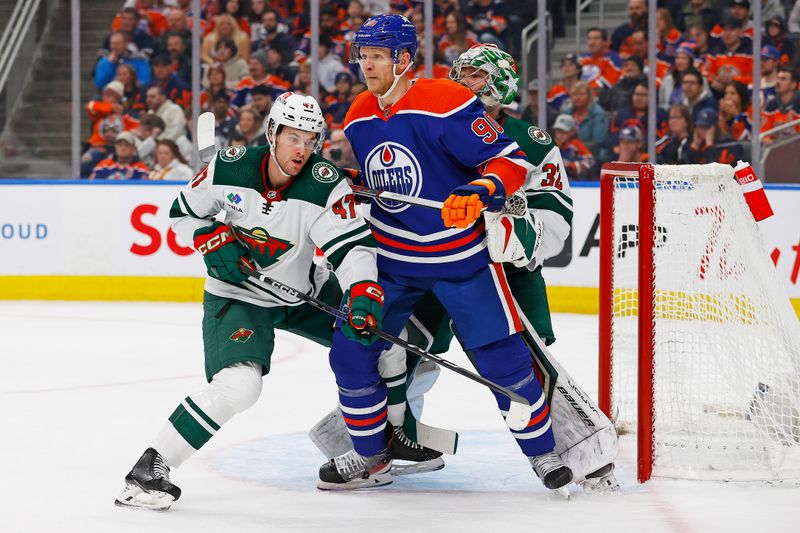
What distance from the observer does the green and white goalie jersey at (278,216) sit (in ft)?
10.0

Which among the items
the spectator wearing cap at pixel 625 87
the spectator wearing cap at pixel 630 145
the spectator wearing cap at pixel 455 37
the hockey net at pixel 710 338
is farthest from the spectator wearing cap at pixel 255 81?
the hockey net at pixel 710 338

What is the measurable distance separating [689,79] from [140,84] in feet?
11.1

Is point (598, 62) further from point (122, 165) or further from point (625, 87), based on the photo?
point (122, 165)

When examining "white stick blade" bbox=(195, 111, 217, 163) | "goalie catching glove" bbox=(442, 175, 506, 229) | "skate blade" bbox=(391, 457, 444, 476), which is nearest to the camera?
"goalie catching glove" bbox=(442, 175, 506, 229)

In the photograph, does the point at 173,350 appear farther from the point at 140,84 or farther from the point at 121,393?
the point at 140,84

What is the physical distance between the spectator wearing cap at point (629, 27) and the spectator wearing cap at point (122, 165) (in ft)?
9.61

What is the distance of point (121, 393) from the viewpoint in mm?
4613

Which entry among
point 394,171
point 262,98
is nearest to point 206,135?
point 394,171

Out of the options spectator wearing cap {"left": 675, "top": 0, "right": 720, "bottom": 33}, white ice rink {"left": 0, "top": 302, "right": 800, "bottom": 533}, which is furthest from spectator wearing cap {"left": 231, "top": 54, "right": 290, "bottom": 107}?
white ice rink {"left": 0, "top": 302, "right": 800, "bottom": 533}

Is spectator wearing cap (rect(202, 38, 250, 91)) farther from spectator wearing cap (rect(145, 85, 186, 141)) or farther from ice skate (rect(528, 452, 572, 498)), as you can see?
ice skate (rect(528, 452, 572, 498))

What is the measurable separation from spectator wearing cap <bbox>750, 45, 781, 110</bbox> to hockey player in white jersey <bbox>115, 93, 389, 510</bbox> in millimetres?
4603

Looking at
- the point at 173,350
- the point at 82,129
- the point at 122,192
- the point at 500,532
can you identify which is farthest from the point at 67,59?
the point at 500,532

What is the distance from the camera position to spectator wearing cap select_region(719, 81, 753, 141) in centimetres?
714

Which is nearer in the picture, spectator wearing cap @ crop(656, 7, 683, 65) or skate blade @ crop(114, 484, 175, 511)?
skate blade @ crop(114, 484, 175, 511)
